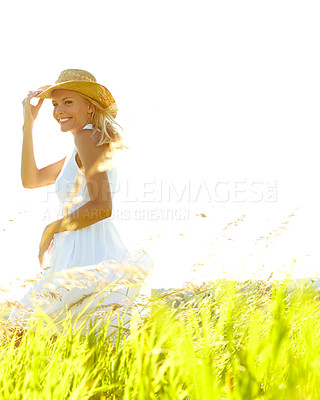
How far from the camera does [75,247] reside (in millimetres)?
2977

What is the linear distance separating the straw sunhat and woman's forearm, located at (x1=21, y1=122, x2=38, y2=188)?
359 millimetres

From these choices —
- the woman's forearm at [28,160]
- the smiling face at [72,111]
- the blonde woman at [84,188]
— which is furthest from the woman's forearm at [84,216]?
the woman's forearm at [28,160]

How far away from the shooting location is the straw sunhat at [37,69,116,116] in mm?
3191

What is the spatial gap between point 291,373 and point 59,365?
2.41ft

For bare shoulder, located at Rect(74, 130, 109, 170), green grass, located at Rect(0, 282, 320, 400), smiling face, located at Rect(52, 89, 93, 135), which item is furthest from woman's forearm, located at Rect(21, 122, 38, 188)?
green grass, located at Rect(0, 282, 320, 400)

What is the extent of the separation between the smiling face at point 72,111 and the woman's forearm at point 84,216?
2.35 feet

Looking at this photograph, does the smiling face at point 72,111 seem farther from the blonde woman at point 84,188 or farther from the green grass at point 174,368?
the green grass at point 174,368

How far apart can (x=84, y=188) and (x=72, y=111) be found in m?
0.61

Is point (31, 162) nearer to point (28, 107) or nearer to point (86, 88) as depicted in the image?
point (28, 107)

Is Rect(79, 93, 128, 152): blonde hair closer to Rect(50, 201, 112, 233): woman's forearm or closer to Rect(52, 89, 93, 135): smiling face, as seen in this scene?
Rect(52, 89, 93, 135): smiling face

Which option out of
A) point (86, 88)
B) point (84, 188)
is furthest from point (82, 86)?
point (84, 188)

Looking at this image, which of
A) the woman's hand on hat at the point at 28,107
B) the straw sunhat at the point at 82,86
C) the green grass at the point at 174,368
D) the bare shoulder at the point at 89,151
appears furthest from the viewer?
the woman's hand on hat at the point at 28,107

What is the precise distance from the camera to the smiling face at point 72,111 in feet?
10.5

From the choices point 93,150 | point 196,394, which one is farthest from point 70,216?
point 196,394
